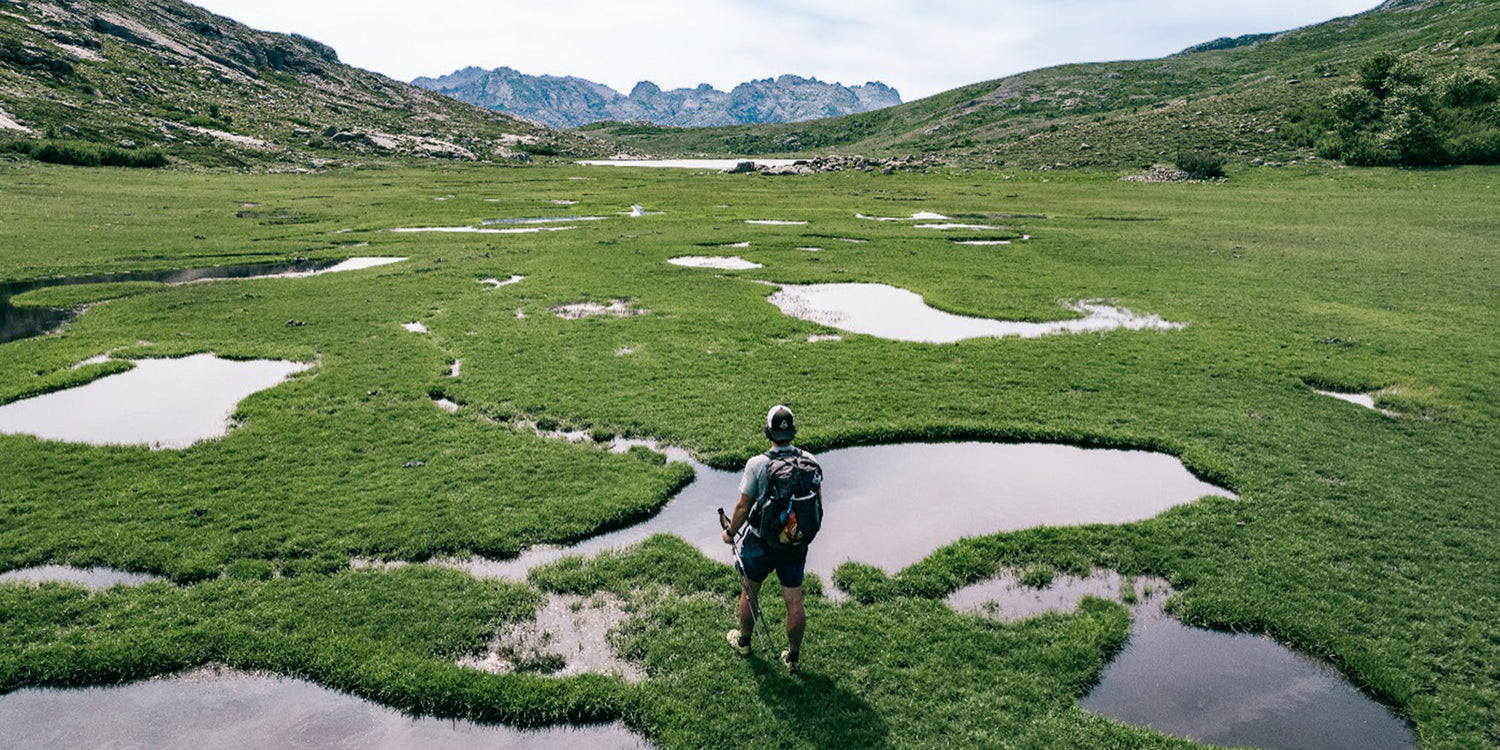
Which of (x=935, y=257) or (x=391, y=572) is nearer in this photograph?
(x=391, y=572)

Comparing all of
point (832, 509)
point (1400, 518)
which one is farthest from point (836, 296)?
point (1400, 518)

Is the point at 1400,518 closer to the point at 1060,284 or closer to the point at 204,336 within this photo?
the point at 1060,284

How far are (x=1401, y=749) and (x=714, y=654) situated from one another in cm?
995

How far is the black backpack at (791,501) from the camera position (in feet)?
30.8

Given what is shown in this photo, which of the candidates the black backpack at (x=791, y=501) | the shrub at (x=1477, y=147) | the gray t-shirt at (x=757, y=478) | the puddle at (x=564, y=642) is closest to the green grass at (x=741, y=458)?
the puddle at (x=564, y=642)

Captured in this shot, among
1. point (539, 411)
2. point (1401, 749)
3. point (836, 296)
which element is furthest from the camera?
point (836, 296)

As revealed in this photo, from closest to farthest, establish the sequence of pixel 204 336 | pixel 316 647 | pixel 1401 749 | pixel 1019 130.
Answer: pixel 1401 749, pixel 316 647, pixel 204 336, pixel 1019 130

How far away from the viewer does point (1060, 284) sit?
1572 inches

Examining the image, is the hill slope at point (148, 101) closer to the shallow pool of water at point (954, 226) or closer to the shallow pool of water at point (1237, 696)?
the shallow pool of water at point (954, 226)

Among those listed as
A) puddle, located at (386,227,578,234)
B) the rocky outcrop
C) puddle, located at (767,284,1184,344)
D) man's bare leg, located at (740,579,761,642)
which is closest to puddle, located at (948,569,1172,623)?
man's bare leg, located at (740,579,761,642)

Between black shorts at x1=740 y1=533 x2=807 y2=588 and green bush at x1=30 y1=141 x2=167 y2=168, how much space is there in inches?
5369

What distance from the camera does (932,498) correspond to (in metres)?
16.4

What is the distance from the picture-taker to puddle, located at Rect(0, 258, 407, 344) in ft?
100

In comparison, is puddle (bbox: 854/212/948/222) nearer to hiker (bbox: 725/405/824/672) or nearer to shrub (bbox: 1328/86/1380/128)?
hiker (bbox: 725/405/824/672)
